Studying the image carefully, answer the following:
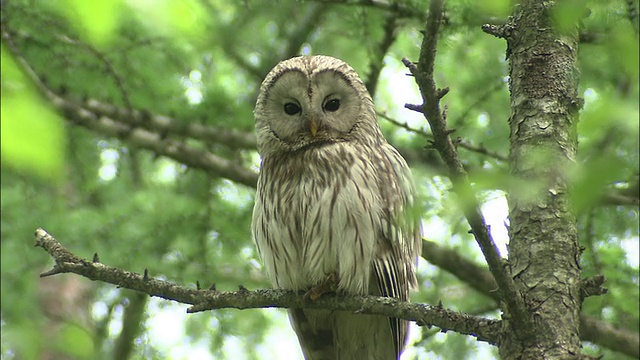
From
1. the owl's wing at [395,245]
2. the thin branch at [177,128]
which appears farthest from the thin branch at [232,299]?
the thin branch at [177,128]

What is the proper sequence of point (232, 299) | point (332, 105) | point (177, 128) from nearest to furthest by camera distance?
point (232, 299) < point (332, 105) < point (177, 128)

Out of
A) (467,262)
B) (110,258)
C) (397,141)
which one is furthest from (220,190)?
(467,262)

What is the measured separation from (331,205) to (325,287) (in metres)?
0.32

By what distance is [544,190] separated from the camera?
214 cm

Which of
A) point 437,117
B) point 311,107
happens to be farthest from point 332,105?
point 437,117

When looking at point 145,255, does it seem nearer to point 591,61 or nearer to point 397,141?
point 397,141

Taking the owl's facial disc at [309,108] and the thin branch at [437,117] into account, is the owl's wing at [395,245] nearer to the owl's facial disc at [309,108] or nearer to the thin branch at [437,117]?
the owl's facial disc at [309,108]

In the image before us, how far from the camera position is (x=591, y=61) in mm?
3803

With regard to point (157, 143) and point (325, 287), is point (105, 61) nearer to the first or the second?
point (157, 143)

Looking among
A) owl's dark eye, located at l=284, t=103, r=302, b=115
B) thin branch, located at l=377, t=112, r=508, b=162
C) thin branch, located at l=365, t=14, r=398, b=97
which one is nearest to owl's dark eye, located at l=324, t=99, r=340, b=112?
owl's dark eye, located at l=284, t=103, r=302, b=115

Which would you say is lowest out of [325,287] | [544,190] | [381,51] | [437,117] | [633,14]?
[437,117]

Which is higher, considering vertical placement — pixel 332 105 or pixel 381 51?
pixel 381 51

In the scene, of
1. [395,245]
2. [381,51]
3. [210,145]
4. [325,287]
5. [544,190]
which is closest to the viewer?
[544,190]

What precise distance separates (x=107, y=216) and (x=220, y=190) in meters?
0.73
